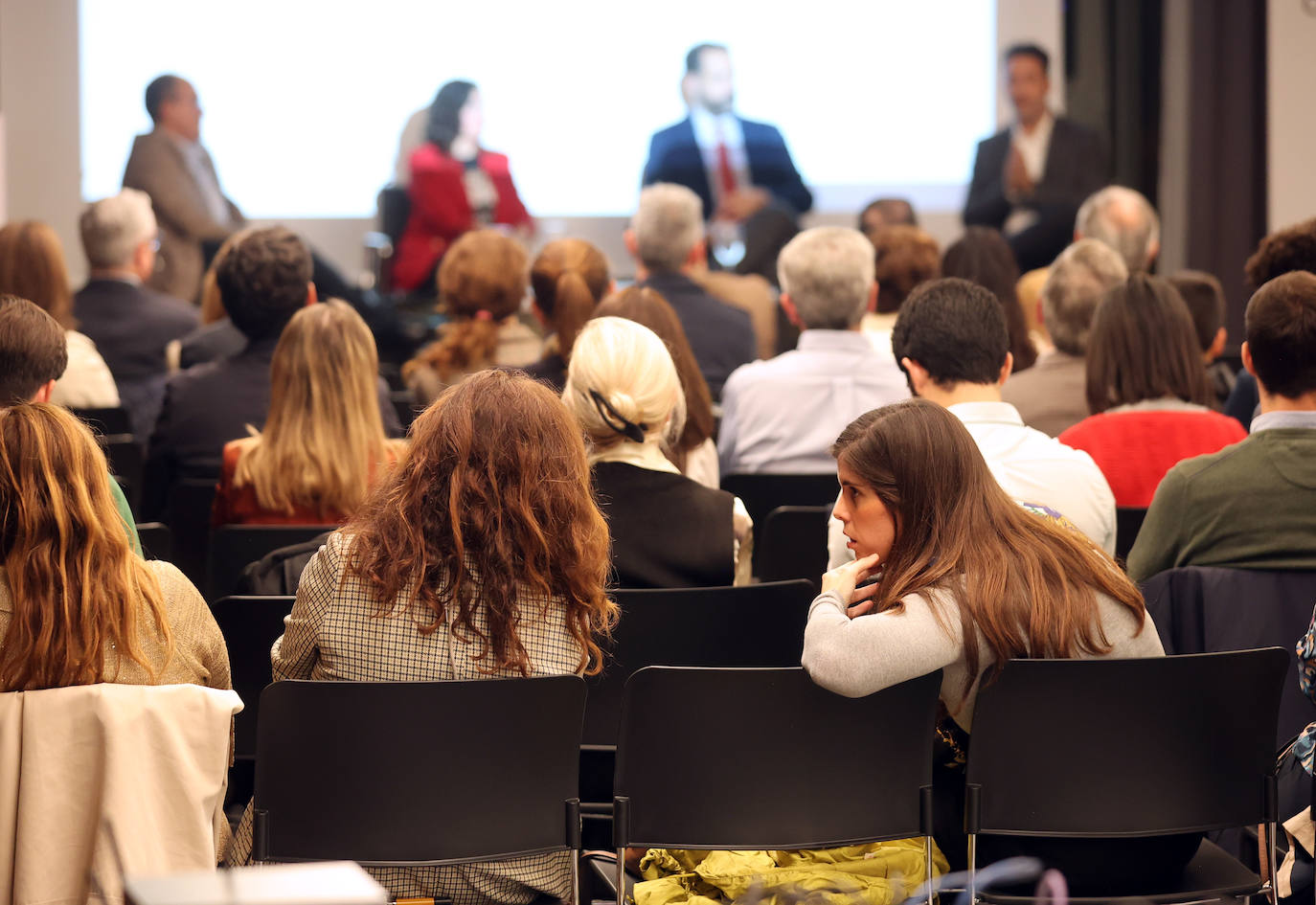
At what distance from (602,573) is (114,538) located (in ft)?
2.18

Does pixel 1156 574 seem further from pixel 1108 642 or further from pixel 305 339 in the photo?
pixel 305 339

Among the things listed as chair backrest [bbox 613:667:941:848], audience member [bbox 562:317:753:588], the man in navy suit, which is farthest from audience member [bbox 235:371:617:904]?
the man in navy suit

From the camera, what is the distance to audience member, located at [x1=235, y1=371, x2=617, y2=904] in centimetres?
213

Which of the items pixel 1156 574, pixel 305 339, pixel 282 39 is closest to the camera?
pixel 1156 574

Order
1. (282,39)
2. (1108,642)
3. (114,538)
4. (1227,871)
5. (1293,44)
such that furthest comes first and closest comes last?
(282,39), (1293,44), (1227,871), (1108,642), (114,538)

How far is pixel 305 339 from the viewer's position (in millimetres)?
3398

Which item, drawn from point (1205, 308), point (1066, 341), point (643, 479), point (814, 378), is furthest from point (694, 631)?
point (1205, 308)

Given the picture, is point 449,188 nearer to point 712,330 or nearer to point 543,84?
point 543,84

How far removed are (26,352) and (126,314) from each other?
8.67 ft

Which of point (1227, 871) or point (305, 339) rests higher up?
point (305, 339)

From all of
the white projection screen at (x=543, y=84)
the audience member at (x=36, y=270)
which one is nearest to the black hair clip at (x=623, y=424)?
the audience member at (x=36, y=270)

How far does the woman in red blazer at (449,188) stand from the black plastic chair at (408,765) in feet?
21.2

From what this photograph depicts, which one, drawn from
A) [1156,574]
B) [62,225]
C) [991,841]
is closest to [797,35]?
[62,225]

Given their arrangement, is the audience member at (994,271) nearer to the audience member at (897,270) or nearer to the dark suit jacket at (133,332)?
the audience member at (897,270)
